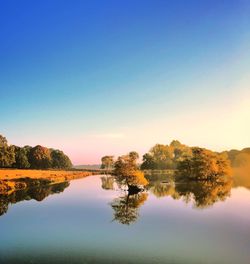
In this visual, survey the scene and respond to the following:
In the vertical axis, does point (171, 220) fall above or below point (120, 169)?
below

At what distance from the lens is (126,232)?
3872cm

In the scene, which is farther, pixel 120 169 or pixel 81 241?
pixel 120 169

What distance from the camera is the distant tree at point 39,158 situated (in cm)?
18350

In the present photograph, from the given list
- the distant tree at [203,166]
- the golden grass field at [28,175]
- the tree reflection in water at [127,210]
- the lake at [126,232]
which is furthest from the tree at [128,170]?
the distant tree at [203,166]

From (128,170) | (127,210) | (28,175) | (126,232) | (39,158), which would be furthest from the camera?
(39,158)

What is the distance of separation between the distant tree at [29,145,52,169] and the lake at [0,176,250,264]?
402 feet

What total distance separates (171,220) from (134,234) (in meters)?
10.4

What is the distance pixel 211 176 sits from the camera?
128m

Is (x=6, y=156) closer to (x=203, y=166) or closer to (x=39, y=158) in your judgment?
(x=39, y=158)

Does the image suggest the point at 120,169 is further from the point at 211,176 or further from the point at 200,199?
the point at 211,176

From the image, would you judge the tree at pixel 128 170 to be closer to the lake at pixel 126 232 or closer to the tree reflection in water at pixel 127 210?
the tree reflection in water at pixel 127 210

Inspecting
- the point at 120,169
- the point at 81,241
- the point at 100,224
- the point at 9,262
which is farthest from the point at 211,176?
the point at 9,262

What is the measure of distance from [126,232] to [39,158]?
153 metres

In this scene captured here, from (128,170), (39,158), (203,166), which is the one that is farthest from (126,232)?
(39,158)
